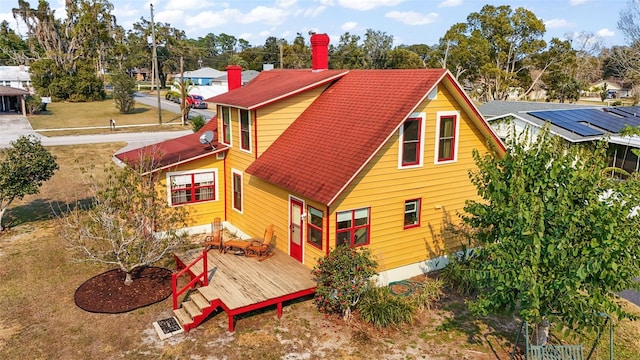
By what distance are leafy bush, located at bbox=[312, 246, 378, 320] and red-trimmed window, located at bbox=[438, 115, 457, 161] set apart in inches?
190

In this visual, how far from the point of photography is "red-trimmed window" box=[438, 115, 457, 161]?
578 inches

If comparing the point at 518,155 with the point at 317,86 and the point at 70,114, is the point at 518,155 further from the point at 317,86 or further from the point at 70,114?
the point at 70,114

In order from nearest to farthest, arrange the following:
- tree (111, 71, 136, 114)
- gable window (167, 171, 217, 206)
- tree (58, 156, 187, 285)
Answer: tree (58, 156, 187, 285) → gable window (167, 171, 217, 206) → tree (111, 71, 136, 114)

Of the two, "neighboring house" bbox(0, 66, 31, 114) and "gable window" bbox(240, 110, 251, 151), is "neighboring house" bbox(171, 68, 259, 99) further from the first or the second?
"gable window" bbox(240, 110, 251, 151)

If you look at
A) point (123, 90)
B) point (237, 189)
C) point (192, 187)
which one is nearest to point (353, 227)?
point (237, 189)

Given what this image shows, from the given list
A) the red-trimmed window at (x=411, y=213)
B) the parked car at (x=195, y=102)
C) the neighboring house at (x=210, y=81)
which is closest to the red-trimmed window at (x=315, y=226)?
the red-trimmed window at (x=411, y=213)

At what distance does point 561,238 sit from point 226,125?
42.8ft

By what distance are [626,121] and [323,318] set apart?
76.0ft

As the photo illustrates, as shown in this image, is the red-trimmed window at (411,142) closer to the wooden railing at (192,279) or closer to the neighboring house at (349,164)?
the neighboring house at (349,164)

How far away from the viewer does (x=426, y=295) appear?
12.9 m

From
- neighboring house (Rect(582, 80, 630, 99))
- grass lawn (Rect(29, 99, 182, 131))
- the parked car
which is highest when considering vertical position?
neighboring house (Rect(582, 80, 630, 99))

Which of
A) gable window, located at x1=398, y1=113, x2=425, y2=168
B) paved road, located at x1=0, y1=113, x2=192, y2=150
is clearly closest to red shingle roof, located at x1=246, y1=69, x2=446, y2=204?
gable window, located at x1=398, y1=113, x2=425, y2=168

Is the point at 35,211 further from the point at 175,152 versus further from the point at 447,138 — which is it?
the point at 447,138

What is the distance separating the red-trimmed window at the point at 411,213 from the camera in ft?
47.2
